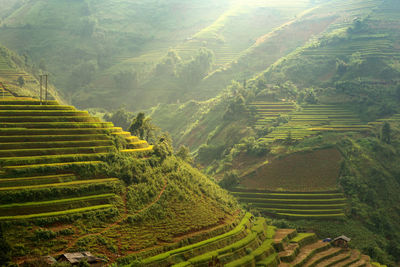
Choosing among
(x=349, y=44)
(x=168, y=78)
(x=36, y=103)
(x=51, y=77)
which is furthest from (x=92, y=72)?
(x=36, y=103)

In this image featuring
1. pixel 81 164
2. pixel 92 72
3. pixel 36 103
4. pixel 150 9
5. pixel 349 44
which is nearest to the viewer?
pixel 81 164

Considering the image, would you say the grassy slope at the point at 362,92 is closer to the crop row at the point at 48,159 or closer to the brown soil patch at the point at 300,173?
the brown soil patch at the point at 300,173

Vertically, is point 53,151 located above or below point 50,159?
above

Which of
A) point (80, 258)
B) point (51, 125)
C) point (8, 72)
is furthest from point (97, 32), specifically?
point (80, 258)

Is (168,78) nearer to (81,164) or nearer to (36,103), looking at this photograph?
(36,103)

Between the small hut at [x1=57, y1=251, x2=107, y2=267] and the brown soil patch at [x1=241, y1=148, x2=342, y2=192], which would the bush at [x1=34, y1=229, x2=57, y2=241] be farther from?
the brown soil patch at [x1=241, y1=148, x2=342, y2=192]

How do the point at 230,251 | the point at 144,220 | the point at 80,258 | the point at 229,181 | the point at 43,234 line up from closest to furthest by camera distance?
the point at 80,258 < the point at 43,234 < the point at 144,220 < the point at 230,251 < the point at 229,181

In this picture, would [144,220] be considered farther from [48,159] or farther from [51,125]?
[51,125]
